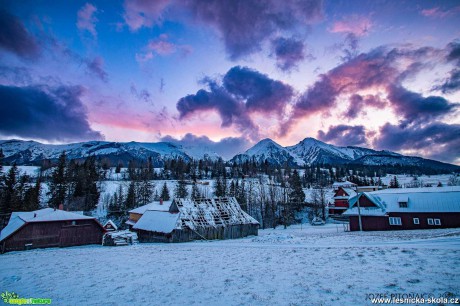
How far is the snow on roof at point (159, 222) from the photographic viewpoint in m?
41.7

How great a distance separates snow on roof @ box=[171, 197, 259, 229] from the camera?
43.7 metres

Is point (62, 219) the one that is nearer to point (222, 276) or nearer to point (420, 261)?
point (222, 276)

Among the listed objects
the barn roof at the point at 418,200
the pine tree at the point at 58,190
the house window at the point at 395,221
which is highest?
the pine tree at the point at 58,190

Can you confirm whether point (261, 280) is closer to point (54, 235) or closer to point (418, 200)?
point (418, 200)

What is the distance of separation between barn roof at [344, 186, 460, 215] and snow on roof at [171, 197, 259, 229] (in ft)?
70.5

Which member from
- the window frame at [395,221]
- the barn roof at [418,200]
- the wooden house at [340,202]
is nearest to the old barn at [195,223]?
the barn roof at [418,200]

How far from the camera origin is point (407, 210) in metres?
41.1

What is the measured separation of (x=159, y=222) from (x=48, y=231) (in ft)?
60.2

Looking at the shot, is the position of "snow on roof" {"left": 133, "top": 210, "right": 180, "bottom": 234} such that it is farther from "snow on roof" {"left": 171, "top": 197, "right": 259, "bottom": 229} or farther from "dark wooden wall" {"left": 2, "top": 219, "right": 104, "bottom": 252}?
"dark wooden wall" {"left": 2, "top": 219, "right": 104, "bottom": 252}

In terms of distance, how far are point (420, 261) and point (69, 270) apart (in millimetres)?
23086

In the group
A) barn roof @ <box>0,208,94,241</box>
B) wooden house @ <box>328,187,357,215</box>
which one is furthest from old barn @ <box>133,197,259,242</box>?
wooden house @ <box>328,187,357,215</box>

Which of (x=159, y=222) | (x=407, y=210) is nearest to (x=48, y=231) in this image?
(x=159, y=222)

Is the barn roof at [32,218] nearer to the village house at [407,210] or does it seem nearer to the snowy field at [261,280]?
the snowy field at [261,280]

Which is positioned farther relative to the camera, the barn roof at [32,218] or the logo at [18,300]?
the barn roof at [32,218]
